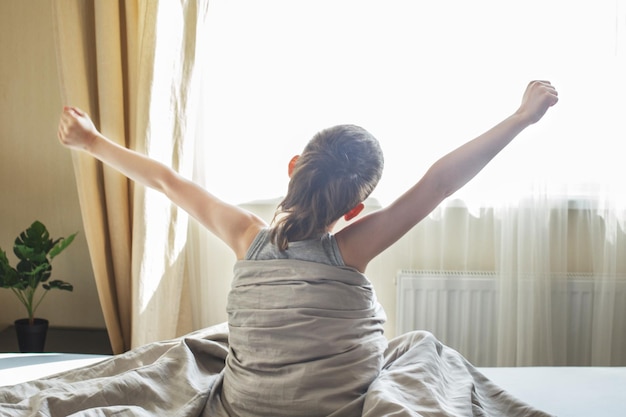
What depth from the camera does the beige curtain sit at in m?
2.46

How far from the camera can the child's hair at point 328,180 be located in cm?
139

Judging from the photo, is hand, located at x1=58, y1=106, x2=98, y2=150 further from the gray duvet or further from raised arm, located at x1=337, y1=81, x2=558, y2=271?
raised arm, located at x1=337, y1=81, x2=558, y2=271

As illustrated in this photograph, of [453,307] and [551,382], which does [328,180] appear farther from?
[453,307]

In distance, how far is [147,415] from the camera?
124 cm

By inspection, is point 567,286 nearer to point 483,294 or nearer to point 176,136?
point 483,294

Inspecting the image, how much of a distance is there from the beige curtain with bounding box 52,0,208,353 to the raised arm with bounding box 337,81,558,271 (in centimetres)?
121

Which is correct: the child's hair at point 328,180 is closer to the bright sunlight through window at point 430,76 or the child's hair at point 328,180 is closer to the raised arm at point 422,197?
the raised arm at point 422,197

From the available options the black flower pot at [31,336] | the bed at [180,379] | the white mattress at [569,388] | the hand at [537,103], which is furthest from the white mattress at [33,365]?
the hand at [537,103]

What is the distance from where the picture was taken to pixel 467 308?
259cm

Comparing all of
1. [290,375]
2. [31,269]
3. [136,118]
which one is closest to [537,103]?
[290,375]

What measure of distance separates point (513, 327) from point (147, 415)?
64.8 inches

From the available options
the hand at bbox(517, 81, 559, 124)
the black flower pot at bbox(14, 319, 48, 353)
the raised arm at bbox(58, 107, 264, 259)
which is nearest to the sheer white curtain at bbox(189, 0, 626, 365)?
the black flower pot at bbox(14, 319, 48, 353)

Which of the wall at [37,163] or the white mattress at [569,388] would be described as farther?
the wall at [37,163]

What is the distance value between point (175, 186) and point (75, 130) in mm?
257
